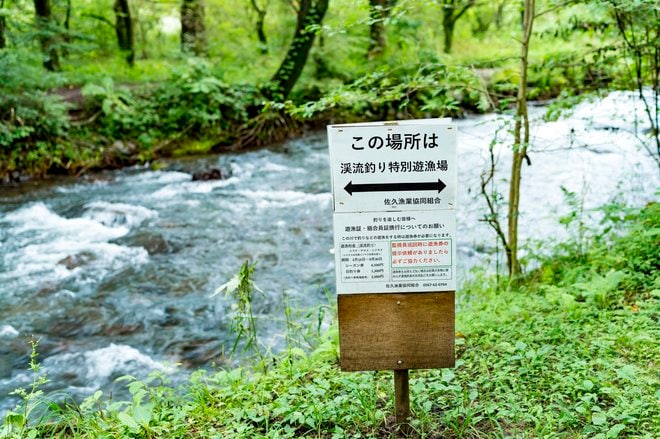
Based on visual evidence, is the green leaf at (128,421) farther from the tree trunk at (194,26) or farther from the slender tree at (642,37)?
the tree trunk at (194,26)

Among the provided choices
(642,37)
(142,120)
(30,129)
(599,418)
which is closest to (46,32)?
(30,129)

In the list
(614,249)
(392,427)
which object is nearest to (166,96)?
(614,249)

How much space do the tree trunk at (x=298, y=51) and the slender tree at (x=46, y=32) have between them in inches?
199

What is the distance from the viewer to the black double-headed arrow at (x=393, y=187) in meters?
2.65

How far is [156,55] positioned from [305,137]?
29.9 ft

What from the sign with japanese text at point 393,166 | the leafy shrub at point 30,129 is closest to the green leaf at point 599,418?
the sign with japanese text at point 393,166

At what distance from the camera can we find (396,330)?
2.76 meters

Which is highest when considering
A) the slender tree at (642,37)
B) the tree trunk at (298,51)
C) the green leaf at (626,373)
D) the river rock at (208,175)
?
the tree trunk at (298,51)

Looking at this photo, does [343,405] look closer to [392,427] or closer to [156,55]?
[392,427]

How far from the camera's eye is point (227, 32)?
1986 cm

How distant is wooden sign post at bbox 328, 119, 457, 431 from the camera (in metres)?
2.63

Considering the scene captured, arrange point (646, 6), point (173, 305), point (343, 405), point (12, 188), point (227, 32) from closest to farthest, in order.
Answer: point (343, 405)
point (646, 6)
point (173, 305)
point (12, 188)
point (227, 32)

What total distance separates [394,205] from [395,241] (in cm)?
17

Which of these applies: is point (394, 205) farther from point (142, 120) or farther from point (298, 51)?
point (298, 51)
